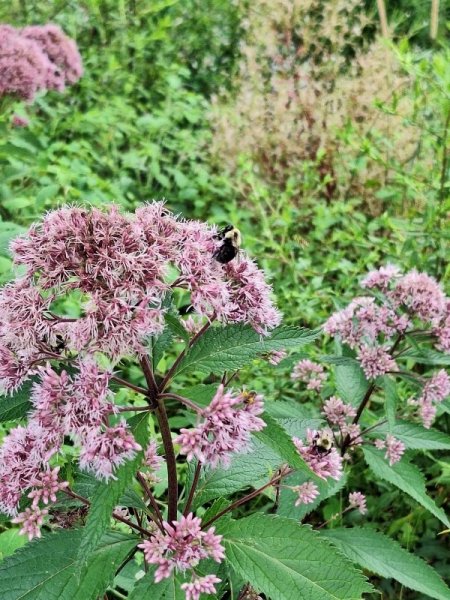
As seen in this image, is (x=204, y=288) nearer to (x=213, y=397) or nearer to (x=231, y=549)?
(x=213, y=397)

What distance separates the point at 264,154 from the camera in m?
4.64

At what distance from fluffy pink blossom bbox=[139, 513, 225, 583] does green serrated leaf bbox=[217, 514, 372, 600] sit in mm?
72

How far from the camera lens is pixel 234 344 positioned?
1171 millimetres

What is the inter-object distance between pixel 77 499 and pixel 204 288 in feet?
1.48

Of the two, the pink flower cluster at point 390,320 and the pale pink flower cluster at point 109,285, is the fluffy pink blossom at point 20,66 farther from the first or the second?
the pale pink flower cluster at point 109,285

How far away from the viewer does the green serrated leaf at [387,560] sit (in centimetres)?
168

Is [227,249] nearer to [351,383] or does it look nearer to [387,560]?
[351,383]

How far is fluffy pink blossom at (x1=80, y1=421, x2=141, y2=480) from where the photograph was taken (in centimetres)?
101

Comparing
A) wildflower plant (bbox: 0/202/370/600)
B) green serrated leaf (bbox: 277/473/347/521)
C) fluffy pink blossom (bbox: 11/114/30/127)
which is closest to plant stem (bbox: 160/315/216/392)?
wildflower plant (bbox: 0/202/370/600)

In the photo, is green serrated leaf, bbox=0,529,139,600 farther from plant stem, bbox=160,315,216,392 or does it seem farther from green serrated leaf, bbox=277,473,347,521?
green serrated leaf, bbox=277,473,347,521

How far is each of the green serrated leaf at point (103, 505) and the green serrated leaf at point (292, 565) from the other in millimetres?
290

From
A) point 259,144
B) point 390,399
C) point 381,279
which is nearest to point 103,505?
point 390,399

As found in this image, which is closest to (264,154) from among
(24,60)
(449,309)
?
(24,60)

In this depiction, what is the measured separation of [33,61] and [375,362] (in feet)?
7.55
